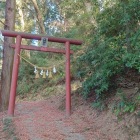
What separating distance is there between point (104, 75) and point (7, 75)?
3.84 metres

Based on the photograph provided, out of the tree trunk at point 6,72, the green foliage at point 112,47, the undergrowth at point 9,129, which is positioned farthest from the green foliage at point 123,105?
the tree trunk at point 6,72

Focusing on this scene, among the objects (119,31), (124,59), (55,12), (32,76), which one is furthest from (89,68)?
(55,12)

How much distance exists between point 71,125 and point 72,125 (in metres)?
0.03

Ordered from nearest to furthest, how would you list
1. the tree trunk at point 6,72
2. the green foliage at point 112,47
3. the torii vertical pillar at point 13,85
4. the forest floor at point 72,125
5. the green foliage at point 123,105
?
the forest floor at point 72,125 → the green foliage at point 123,105 → the green foliage at point 112,47 → the torii vertical pillar at point 13,85 → the tree trunk at point 6,72

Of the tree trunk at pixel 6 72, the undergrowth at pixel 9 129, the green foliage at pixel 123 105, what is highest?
the tree trunk at pixel 6 72

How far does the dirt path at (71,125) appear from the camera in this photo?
583 centimetres

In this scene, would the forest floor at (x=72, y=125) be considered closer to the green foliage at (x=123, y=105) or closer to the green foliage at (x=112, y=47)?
the green foliage at (x=123, y=105)

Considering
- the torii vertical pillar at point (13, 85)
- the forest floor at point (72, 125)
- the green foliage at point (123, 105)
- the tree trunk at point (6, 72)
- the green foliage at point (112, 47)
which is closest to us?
the forest floor at point (72, 125)

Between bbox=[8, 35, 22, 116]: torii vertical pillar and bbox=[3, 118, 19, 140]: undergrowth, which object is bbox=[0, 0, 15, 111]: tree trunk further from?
bbox=[3, 118, 19, 140]: undergrowth

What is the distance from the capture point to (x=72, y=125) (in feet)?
22.7

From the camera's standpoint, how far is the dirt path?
19.1ft

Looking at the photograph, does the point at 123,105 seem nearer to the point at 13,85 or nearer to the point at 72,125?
the point at 72,125

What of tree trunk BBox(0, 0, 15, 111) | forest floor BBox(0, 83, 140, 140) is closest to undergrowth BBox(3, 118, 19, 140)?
forest floor BBox(0, 83, 140, 140)

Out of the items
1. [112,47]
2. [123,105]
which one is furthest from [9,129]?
[112,47]
